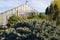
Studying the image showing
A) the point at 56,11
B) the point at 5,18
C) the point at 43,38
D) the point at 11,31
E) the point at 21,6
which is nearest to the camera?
the point at 43,38

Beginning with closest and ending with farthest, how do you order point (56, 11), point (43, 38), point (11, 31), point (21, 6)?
point (43, 38)
point (11, 31)
point (56, 11)
point (21, 6)

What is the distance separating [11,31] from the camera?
12.4m

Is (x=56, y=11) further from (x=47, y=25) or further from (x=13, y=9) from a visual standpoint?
(x=47, y=25)

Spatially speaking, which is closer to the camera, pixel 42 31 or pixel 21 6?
pixel 42 31

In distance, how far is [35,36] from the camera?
11703 mm

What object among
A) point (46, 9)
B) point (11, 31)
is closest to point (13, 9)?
point (46, 9)

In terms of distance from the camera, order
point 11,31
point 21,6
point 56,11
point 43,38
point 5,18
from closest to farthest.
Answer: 1. point 43,38
2. point 11,31
3. point 56,11
4. point 5,18
5. point 21,6

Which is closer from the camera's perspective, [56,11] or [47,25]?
[47,25]

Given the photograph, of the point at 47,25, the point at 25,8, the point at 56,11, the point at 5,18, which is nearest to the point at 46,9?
the point at 56,11

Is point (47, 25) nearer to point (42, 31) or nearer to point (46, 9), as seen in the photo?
point (42, 31)

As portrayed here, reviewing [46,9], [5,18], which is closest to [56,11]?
[46,9]

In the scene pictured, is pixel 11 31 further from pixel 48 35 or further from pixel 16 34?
pixel 48 35

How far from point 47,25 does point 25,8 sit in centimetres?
2362

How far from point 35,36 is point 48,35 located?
529mm
